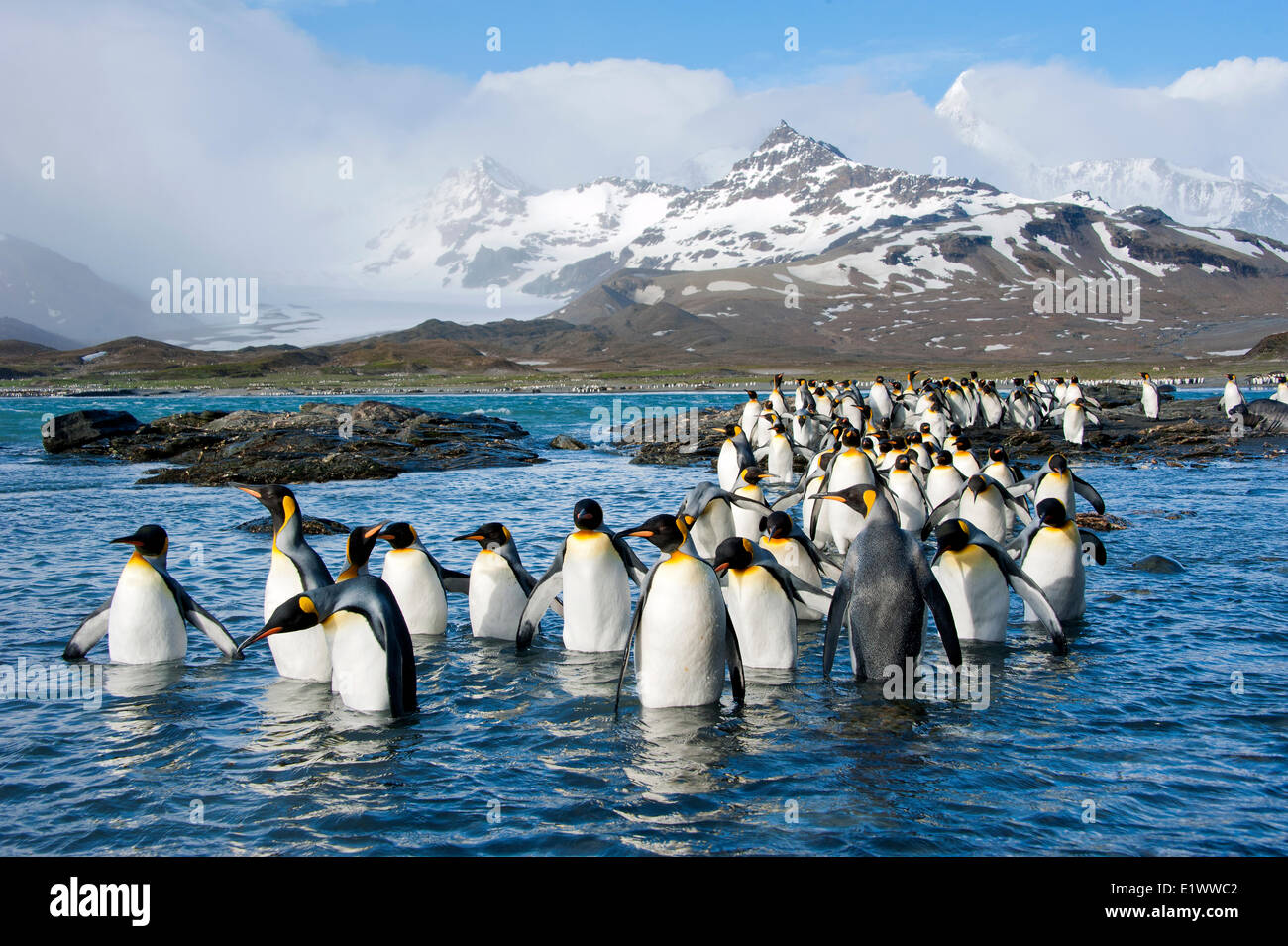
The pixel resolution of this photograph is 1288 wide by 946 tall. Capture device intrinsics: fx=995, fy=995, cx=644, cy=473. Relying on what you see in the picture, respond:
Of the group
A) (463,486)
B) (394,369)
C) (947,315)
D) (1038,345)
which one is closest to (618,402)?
(463,486)

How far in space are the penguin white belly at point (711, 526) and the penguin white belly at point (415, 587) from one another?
2.57m

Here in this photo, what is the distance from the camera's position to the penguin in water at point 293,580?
6.95 meters

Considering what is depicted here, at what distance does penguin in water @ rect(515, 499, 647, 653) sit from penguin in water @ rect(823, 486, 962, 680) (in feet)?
5.10

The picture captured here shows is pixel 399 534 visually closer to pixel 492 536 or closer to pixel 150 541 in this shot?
pixel 492 536

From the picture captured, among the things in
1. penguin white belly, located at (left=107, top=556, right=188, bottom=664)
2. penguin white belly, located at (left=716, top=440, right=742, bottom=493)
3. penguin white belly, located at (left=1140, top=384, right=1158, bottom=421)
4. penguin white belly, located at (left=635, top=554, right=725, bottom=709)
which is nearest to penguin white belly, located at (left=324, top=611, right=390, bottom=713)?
penguin white belly, located at (left=635, top=554, right=725, bottom=709)

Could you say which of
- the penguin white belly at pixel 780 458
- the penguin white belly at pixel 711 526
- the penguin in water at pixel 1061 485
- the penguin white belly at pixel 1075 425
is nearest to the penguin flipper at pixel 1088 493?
the penguin in water at pixel 1061 485

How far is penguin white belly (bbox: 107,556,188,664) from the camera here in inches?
288

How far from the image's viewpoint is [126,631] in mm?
7344

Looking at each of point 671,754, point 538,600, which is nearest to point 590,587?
point 538,600

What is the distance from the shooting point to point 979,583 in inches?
306

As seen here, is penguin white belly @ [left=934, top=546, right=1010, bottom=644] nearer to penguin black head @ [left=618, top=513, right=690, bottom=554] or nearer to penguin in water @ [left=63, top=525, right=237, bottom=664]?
penguin black head @ [left=618, top=513, right=690, bottom=554]
